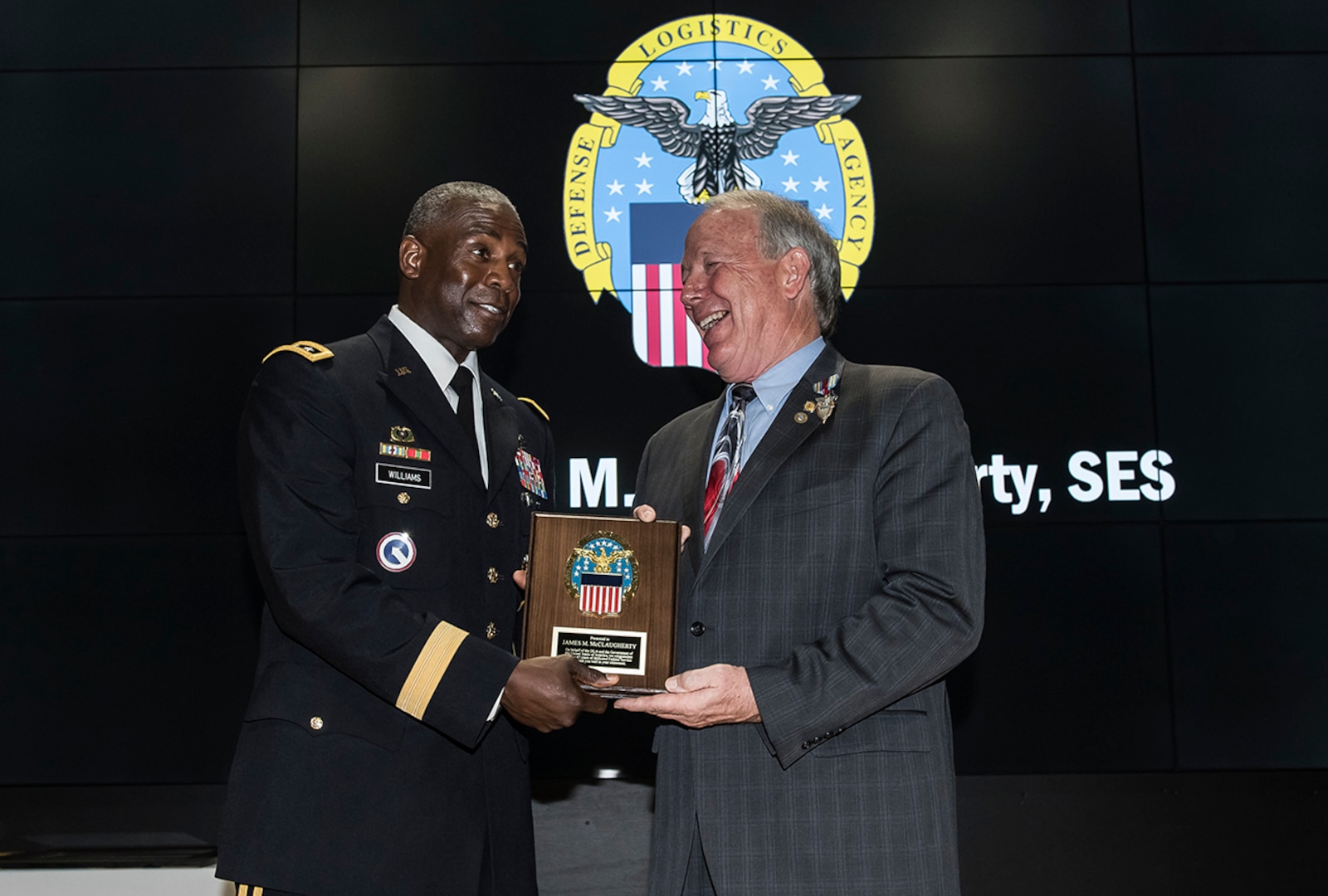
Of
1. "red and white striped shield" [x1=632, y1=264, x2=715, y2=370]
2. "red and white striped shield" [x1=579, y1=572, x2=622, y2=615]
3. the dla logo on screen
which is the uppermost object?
the dla logo on screen

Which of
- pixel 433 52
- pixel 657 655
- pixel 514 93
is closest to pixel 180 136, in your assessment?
pixel 433 52

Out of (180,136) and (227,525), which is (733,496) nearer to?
(227,525)

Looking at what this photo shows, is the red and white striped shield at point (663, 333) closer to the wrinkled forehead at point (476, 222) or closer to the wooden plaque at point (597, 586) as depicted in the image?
the wrinkled forehead at point (476, 222)

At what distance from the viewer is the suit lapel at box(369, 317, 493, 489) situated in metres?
2.16

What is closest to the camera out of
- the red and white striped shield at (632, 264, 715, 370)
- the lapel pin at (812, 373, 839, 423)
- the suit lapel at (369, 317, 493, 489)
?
the lapel pin at (812, 373, 839, 423)

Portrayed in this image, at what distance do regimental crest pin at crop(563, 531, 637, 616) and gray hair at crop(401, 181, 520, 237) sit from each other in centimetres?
85

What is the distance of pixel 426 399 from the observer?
2.19 metres

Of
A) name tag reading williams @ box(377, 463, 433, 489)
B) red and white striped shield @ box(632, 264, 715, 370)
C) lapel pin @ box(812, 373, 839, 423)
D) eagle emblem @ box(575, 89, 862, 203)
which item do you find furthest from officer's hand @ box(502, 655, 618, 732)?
eagle emblem @ box(575, 89, 862, 203)

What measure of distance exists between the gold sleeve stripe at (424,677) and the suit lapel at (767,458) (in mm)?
491

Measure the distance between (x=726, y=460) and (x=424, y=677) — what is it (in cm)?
72

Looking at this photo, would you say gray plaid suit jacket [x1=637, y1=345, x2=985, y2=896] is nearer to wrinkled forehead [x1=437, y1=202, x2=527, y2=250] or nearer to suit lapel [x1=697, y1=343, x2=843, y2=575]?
suit lapel [x1=697, y1=343, x2=843, y2=575]

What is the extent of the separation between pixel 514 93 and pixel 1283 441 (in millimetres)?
3420

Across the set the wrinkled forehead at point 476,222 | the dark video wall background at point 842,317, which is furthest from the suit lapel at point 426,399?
the dark video wall background at point 842,317

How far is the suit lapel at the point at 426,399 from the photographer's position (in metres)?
2.16
